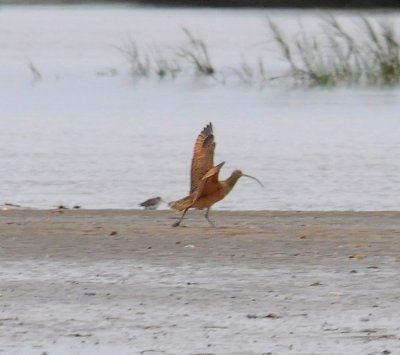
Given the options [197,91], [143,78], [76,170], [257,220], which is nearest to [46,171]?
[76,170]

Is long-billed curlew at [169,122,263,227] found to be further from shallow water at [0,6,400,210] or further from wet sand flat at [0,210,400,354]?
shallow water at [0,6,400,210]

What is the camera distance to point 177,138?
19891 millimetres

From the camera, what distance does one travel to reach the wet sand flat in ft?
22.9

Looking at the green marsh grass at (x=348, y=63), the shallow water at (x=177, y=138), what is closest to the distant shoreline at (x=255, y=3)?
the shallow water at (x=177, y=138)

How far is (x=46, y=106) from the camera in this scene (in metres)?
25.0

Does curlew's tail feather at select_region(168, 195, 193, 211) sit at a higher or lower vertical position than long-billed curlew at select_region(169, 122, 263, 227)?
lower

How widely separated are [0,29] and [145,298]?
161 feet

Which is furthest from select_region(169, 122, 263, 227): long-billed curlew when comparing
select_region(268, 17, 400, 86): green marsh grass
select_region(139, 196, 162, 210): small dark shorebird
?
select_region(268, 17, 400, 86): green marsh grass

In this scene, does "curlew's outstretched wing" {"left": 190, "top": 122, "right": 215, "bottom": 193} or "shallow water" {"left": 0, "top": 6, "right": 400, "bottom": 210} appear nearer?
"curlew's outstretched wing" {"left": 190, "top": 122, "right": 215, "bottom": 193}

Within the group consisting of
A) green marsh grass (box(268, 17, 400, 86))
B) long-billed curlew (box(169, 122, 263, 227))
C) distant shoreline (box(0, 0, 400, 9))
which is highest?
long-billed curlew (box(169, 122, 263, 227))

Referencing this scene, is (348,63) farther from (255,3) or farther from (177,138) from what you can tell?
(255,3)

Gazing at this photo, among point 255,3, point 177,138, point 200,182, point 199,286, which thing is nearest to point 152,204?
point 200,182

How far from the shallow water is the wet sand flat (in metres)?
2.91

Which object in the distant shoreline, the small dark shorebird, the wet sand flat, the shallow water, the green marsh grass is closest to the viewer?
the wet sand flat
